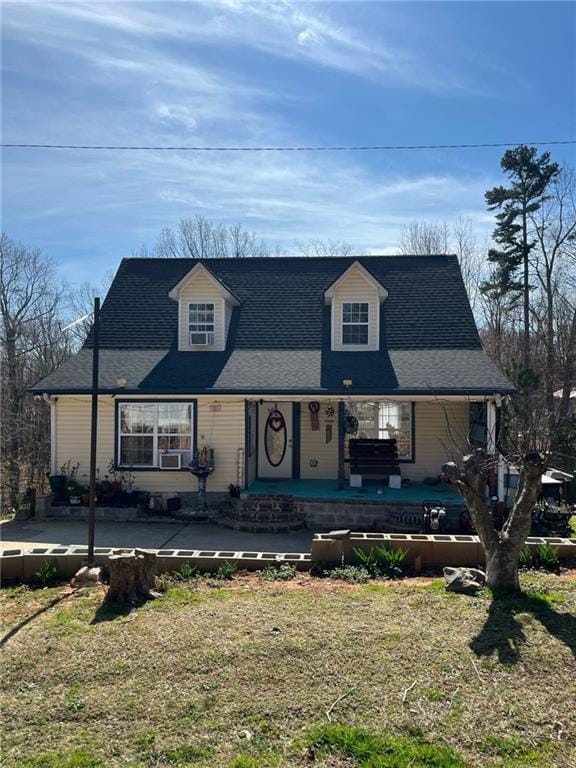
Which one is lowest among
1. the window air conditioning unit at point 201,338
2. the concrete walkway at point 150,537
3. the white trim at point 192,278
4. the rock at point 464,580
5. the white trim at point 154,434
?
the concrete walkway at point 150,537

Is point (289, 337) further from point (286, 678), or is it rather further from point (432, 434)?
point (286, 678)

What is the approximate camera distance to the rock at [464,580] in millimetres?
6500

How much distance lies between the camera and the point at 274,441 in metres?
14.4

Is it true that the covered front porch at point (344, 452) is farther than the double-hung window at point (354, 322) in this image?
No

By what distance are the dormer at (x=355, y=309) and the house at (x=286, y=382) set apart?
3 centimetres

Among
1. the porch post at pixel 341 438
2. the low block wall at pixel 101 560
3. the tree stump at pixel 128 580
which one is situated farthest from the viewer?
the porch post at pixel 341 438

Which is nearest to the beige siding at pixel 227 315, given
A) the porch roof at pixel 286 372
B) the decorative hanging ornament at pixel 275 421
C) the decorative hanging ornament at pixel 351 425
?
the porch roof at pixel 286 372

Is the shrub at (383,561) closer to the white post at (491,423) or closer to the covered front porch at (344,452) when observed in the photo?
the covered front porch at (344,452)

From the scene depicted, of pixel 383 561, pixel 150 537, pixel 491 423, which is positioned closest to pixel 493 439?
pixel 491 423

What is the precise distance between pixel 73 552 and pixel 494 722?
5.86 m

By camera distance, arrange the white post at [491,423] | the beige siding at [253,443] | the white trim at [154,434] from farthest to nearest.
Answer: the beige siding at [253,443], the white trim at [154,434], the white post at [491,423]

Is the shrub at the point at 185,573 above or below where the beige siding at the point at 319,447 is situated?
below

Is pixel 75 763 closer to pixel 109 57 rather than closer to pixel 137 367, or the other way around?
pixel 109 57

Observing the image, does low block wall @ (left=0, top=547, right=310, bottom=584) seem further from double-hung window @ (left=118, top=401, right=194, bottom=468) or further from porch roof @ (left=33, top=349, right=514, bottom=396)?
double-hung window @ (left=118, top=401, right=194, bottom=468)
